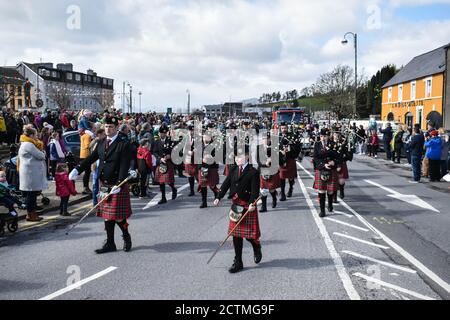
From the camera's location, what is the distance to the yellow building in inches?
1592

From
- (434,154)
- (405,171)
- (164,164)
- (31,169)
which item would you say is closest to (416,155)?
(434,154)

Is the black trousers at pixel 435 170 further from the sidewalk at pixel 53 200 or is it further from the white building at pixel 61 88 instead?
the white building at pixel 61 88

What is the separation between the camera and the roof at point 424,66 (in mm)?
41525

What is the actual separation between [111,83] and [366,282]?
108m

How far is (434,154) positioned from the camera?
15.9 m

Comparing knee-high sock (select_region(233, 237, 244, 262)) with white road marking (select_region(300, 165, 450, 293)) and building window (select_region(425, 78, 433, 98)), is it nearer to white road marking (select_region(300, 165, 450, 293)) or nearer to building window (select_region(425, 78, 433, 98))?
white road marking (select_region(300, 165, 450, 293))

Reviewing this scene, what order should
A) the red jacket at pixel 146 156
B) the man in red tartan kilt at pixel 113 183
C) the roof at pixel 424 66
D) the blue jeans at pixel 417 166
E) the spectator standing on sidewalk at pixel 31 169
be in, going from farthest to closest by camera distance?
the roof at pixel 424 66 < the blue jeans at pixel 417 166 < the red jacket at pixel 146 156 < the spectator standing on sidewalk at pixel 31 169 < the man in red tartan kilt at pixel 113 183

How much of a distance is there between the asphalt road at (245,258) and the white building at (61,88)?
53065 millimetres

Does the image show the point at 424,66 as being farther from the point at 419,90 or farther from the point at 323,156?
the point at 323,156

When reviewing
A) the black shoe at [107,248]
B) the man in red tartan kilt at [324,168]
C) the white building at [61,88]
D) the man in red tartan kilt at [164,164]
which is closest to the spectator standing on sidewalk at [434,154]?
the man in red tartan kilt at [324,168]

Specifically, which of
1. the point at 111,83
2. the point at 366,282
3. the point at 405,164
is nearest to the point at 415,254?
the point at 366,282

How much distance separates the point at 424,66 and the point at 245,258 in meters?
46.1

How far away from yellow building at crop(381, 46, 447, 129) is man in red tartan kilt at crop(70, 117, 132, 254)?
36377mm

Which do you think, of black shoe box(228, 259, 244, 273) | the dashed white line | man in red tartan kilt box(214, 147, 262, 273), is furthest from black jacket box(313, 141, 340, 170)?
black shoe box(228, 259, 244, 273)
